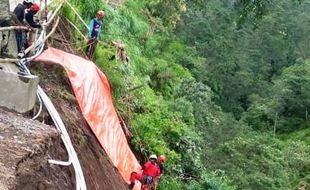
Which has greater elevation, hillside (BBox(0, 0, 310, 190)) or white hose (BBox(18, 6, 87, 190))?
white hose (BBox(18, 6, 87, 190))

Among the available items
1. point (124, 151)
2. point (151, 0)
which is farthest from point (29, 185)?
point (151, 0)

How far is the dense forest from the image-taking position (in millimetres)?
13180

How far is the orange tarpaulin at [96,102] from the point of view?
966 cm

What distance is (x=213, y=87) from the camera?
42.7 metres

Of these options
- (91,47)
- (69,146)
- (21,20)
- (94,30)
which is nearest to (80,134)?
(69,146)

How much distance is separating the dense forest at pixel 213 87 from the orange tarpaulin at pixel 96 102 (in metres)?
1.81

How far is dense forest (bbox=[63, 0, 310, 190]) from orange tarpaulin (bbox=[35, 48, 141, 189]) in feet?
5.93

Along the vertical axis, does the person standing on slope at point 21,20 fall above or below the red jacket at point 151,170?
above

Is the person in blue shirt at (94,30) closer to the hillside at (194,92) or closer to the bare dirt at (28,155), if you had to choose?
the hillside at (194,92)

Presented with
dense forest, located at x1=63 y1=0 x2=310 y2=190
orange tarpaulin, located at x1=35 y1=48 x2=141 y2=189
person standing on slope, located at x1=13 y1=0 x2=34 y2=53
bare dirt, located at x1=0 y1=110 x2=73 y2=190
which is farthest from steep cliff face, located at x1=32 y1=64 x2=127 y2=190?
dense forest, located at x1=63 y1=0 x2=310 y2=190

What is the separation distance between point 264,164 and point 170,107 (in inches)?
216

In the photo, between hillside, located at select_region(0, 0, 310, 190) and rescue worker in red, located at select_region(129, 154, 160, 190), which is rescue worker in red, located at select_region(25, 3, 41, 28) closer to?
hillside, located at select_region(0, 0, 310, 190)

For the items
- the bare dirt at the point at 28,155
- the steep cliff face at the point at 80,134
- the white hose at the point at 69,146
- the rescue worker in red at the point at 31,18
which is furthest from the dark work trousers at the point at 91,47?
the bare dirt at the point at 28,155

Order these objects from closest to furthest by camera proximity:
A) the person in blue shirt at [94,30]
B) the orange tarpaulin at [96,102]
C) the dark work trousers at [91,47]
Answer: the orange tarpaulin at [96,102] < the person in blue shirt at [94,30] < the dark work trousers at [91,47]
